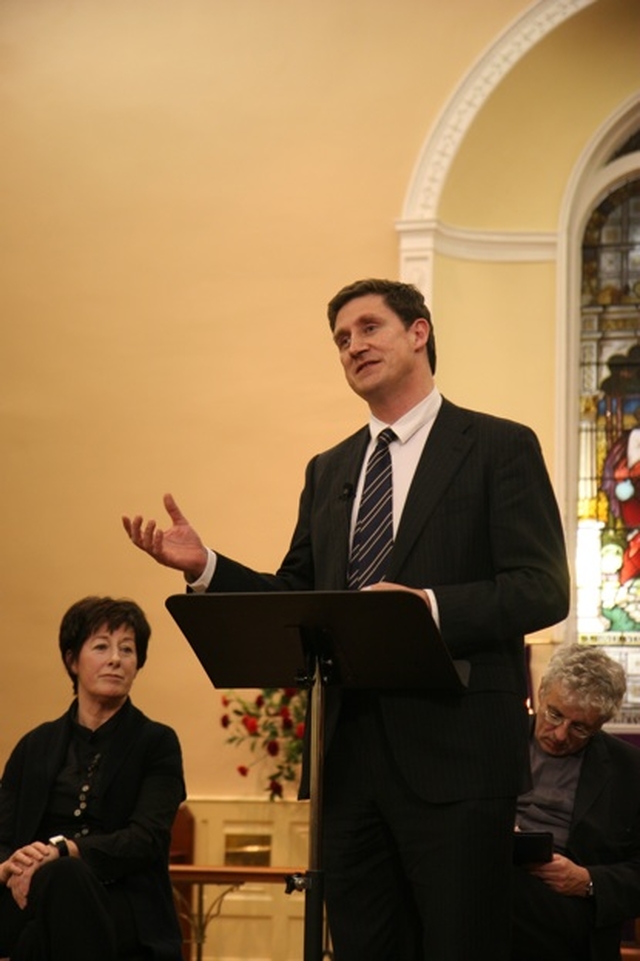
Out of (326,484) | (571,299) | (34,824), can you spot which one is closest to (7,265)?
(571,299)

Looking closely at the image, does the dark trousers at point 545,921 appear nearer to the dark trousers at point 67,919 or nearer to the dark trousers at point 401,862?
the dark trousers at point 401,862

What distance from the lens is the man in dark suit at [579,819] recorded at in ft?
10.9

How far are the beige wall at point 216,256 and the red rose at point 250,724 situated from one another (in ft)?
1.26

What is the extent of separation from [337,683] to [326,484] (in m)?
0.52

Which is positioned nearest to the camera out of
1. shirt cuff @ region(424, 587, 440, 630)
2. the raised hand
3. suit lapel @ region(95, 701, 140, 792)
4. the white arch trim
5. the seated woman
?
shirt cuff @ region(424, 587, 440, 630)

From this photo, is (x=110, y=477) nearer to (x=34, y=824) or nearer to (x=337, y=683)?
(x=34, y=824)

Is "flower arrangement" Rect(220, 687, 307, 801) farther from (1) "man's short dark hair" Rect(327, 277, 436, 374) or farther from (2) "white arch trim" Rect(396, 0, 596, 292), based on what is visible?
(1) "man's short dark hair" Rect(327, 277, 436, 374)

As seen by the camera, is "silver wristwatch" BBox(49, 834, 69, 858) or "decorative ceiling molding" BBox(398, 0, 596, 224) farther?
"decorative ceiling molding" BBox(398, 0, 596, 224)

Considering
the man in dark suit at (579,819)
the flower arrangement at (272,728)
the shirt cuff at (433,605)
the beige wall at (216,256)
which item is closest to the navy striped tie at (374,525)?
the shirt cuff at (433,605)

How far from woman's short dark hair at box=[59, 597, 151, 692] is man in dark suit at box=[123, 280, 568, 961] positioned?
1.11m

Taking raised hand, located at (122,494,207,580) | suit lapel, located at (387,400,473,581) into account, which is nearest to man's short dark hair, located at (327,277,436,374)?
suit lapel, located at (387,400,473,581)

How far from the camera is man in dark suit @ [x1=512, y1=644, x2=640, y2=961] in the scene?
3311 millimetres

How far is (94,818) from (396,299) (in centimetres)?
159

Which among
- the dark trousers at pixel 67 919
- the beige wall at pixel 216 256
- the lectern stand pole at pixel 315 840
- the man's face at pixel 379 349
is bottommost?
the dark trousers at pixel 67 919
